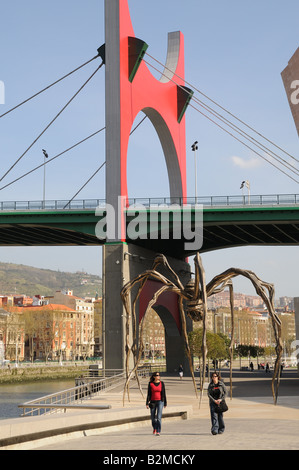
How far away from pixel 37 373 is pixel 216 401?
7999 cm

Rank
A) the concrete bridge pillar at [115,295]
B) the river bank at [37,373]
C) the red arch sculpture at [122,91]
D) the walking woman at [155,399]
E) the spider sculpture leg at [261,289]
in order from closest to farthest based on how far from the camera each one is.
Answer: the walking woman at [155,399]
the spider sculpture leg at [261,289]
the concrete bridge pillar at [115,295]
the red arch sculpture at [122,91]
the river bank at [37,373]

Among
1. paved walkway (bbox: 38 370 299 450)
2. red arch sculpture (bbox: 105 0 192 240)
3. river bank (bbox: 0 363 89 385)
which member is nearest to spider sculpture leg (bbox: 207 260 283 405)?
paved walkway (bbox: 38 370 299 450)

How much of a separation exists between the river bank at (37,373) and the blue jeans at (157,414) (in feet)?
225

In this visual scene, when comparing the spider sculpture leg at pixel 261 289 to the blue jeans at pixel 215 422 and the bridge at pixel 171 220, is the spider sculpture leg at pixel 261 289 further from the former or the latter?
the bridge at pixel 171 220

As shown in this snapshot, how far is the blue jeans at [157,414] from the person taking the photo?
45.2 feet

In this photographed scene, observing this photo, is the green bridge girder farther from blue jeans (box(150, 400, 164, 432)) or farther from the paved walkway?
blue jeans (box(150, 400, 164, 432))

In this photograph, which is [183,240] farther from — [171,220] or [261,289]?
[261,289]

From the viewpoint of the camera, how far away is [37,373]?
90.3m

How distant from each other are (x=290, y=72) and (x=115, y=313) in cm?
3050

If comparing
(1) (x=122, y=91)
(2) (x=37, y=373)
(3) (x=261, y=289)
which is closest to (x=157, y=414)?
(3) (x=261, y=289)

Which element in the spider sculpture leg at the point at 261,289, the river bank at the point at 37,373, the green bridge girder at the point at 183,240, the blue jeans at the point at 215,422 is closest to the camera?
the blue jeans at the point at 215,422

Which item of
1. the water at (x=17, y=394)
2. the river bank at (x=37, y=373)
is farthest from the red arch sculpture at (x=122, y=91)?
the river bank at (x=37, y=373)

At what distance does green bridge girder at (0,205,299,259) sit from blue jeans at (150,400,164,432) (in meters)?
33.6

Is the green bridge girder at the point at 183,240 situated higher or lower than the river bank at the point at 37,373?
higher
